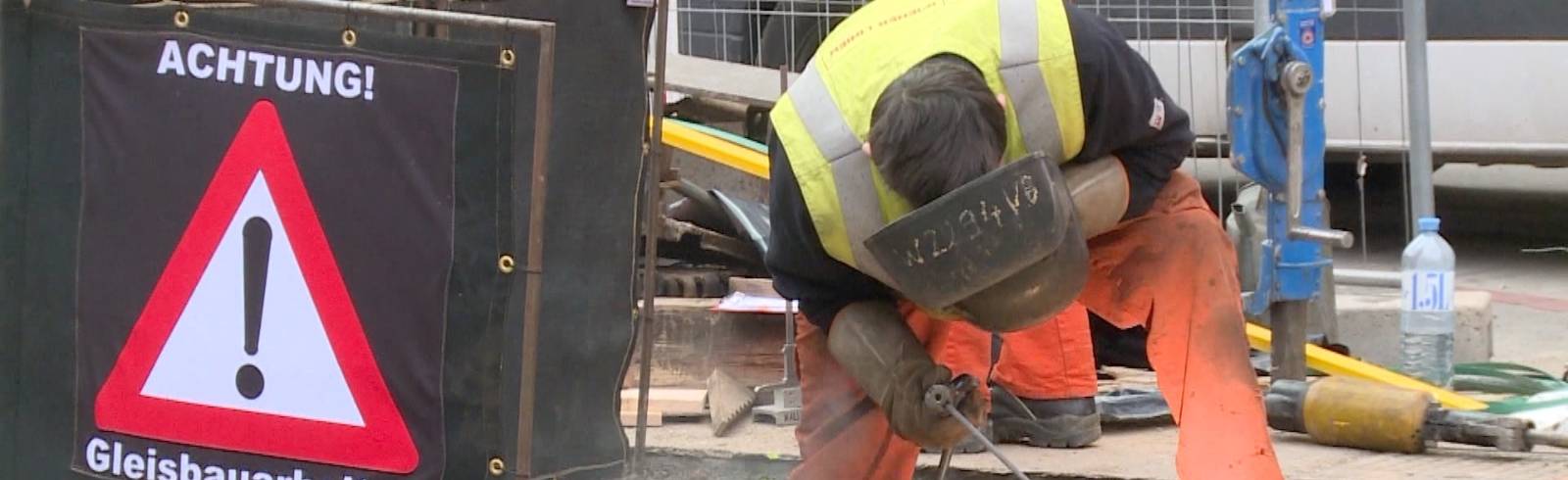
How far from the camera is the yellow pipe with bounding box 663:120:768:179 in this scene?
6.25 m

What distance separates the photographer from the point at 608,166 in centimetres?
362

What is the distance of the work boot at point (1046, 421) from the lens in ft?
16.0

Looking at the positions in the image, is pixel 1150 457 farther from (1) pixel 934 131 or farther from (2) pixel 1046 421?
(1) pixel 934 131

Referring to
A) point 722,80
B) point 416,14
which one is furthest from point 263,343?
point 722,80

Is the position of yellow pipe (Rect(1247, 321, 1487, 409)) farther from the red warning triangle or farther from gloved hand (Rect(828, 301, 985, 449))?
the red warning triangle

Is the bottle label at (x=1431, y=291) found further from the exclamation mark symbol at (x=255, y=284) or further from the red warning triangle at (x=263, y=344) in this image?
the exclamation mark symbol at (x=255, y=284)

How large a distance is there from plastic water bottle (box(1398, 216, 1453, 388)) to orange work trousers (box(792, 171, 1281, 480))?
1.94 metres

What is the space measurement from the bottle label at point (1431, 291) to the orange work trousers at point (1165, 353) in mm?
1942

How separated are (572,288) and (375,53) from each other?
0.56 m

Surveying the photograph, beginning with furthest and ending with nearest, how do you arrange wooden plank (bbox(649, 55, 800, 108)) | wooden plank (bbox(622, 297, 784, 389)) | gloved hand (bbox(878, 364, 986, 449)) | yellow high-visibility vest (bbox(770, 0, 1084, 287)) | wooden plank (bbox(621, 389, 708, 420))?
wooden plank (bbox(649, 55, 800, 108)), wooden plank (bbox(622, 297, 784, 389)), wooden plank (bbox(621, 389, 708, 420)), gloved hand (bbox(878, 364, 986, 449)), yellow high-visibility vest (bbox(770, 0, 1084, 287))

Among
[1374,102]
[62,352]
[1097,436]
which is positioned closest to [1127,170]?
[1097,436]

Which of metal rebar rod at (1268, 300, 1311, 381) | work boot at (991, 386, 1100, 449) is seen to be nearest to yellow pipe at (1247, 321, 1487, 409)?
metal rebar rod at (1268, 300, 1311, 381)

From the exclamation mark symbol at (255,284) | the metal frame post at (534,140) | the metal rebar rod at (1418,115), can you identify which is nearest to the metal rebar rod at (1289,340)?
the metal rebar rod at (1418,115)

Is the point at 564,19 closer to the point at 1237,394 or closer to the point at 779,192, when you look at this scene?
the point at 779,192
